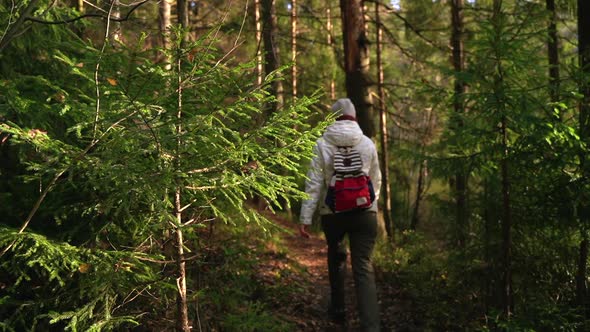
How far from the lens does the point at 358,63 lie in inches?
307

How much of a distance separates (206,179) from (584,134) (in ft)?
11.2

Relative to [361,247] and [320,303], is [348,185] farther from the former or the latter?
[320,303]

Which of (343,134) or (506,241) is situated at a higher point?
(343,134)

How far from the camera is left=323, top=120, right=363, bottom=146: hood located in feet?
15.7

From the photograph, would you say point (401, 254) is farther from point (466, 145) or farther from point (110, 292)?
point (110, 292)

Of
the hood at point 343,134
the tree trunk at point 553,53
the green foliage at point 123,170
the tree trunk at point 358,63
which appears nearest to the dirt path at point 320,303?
the hood at point 343,134

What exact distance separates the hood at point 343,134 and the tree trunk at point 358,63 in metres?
2.91

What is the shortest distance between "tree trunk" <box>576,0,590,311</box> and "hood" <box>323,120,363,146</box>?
2028 mm

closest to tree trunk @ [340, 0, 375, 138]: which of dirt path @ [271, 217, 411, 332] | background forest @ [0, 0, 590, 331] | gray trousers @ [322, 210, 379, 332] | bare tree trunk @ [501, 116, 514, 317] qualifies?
background forest @ [0, 0, 590, 331]

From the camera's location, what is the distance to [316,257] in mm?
9227

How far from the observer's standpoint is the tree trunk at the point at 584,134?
13.1 ft

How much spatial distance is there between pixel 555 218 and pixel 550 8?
344 centimetres

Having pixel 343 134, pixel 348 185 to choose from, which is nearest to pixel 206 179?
pixel 348 185

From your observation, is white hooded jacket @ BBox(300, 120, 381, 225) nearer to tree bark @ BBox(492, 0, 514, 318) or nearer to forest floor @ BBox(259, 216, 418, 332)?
forest floor @ BBox(259, 216, 418, 332)
